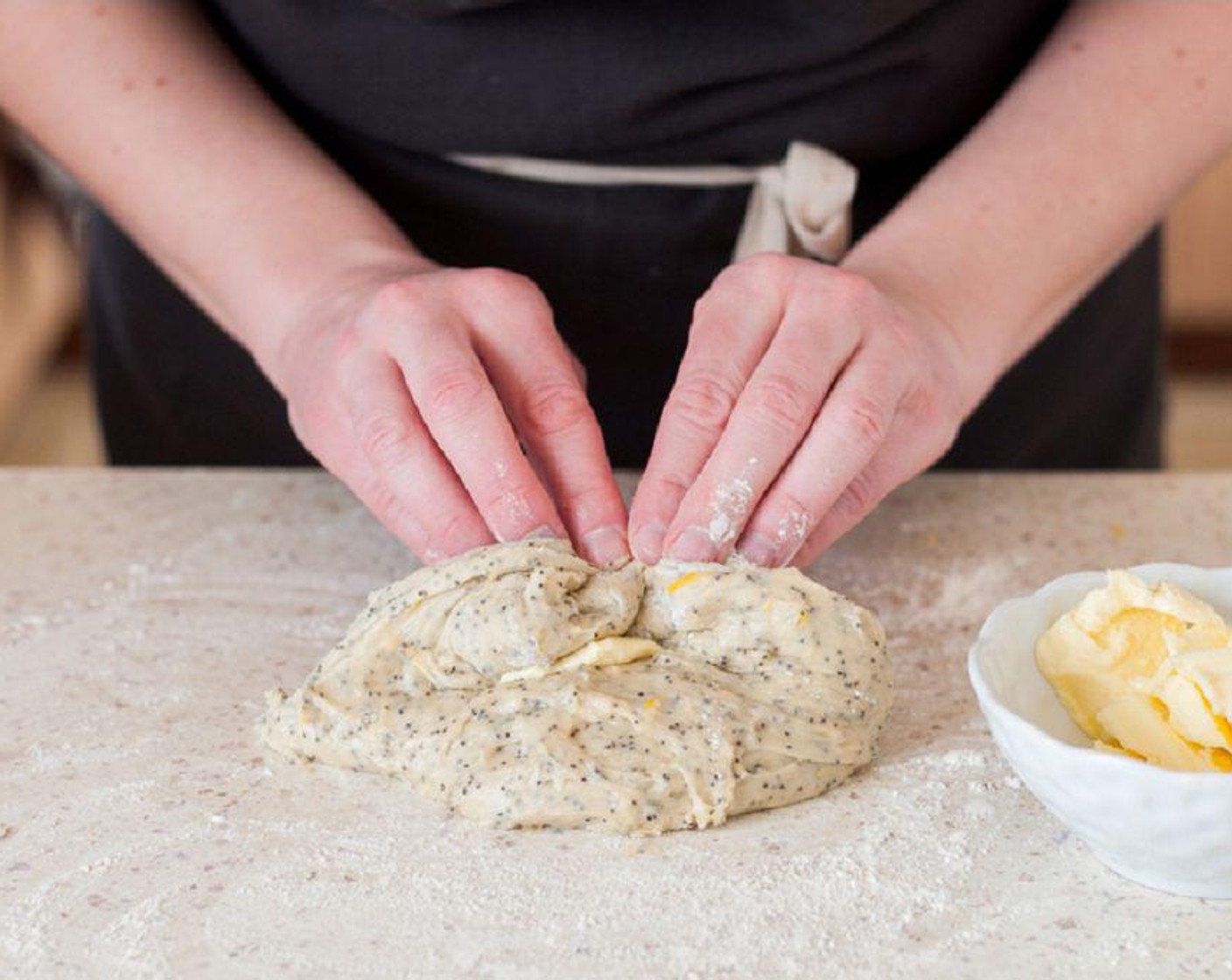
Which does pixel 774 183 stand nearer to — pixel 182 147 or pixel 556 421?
pixel 556 421

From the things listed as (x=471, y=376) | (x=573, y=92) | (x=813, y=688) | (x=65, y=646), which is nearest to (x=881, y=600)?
(x=813, y=688)

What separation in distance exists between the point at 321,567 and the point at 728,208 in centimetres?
47

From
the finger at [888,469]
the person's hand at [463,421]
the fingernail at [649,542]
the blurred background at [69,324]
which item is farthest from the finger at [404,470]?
the blurred background at [69,324]

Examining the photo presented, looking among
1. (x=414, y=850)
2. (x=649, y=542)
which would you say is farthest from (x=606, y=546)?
(x=414, y=850)

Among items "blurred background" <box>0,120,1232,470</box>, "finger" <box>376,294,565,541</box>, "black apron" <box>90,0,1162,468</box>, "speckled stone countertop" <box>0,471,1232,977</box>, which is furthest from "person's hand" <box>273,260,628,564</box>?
"blurred background" <box>0,120,1232,470</box>

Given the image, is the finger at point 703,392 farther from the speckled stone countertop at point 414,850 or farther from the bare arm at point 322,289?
the speckled stone countertop at point 414,850

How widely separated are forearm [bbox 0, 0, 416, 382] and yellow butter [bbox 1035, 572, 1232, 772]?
0.64 metres

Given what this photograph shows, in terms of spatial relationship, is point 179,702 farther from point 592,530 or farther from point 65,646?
point 592,530

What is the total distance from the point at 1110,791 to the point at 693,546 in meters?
0.32

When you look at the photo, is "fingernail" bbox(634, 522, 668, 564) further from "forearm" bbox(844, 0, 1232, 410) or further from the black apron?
the black apron

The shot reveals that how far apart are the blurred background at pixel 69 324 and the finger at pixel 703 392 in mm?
2479

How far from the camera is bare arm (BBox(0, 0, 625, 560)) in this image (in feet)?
3.73

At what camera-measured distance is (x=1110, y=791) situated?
854 millimetres

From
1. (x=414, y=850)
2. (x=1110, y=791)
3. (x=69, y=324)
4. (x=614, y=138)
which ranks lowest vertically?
(x=69, y=324)
